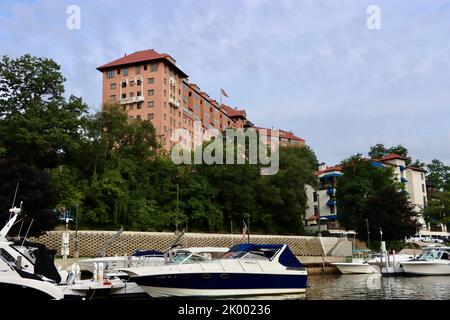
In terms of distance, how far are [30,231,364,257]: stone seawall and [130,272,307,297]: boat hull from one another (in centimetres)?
1790

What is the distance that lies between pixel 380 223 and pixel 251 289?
35048mm

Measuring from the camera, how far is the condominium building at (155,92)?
236 feet

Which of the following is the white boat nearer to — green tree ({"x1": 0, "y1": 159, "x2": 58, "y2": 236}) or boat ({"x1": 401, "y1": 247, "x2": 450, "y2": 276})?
boat ({"x1": 401, "y1": 247, "x2": 450, "y2": 276})

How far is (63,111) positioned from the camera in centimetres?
4031

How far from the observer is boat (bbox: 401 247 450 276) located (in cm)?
3216

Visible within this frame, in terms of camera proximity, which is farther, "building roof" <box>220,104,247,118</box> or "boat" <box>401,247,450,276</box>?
"building roof" <box>220,104,247,118</box>

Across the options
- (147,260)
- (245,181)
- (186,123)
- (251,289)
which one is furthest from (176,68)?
(251,289)

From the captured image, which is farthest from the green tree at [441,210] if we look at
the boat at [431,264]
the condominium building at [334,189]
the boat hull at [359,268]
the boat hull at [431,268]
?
the boat hull at [431,268]

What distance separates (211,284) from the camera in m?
18.3

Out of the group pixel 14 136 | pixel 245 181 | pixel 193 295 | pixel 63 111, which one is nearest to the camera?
pixel 193 295

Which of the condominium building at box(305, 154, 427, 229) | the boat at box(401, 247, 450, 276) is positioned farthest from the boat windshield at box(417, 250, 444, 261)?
the condominium building at box(305, 154, 427, 229)

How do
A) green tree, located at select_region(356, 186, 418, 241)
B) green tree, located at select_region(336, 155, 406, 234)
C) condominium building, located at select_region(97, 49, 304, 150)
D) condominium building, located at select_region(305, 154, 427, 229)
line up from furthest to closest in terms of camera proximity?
condominium building, located at select_region(305, 154, 427, 229) → condominium building, located at select_region(97, 49, 304, 150) → green tree, located at select_region(336, 155, 406, 234) → green tree, located at select_region(356, 186, 418, 241)

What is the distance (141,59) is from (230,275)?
61139 mm

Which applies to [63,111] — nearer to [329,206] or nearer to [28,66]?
[28,66]
